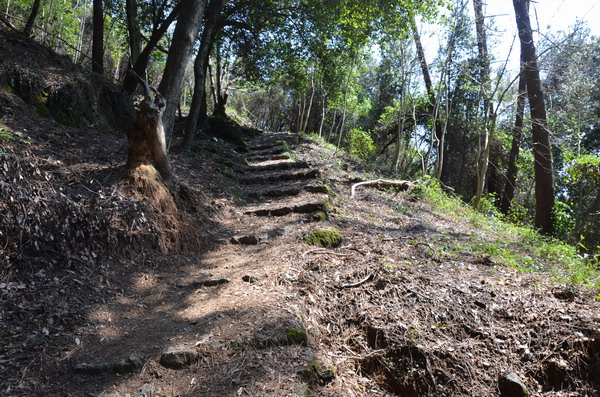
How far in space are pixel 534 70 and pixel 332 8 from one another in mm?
5734

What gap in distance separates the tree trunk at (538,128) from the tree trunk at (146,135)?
31.2ft

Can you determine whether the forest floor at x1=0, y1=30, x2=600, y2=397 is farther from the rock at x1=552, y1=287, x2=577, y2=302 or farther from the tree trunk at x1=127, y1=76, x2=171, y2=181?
the tree trunk at x1=127, y1=76, x2=171, y2=181

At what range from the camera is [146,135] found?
4945mm

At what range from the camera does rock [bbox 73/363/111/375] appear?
2.48m

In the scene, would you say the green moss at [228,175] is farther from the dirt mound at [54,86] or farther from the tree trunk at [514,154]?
the tree trunk at [514,154]

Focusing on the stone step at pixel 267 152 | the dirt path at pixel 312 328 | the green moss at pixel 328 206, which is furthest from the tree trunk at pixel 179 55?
the stone step at pixel 267 152

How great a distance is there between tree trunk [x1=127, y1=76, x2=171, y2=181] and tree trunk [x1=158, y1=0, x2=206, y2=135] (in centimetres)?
88

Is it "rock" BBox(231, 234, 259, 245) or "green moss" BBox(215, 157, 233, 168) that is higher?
"green moss" BBox(215, 157, 233, 168)

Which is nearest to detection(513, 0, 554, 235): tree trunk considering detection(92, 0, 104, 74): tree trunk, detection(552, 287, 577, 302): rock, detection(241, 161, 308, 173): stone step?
detection(241, 161, 308, 173): stone step

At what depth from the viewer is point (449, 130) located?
60.6 feet

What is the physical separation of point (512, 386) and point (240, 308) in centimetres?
238

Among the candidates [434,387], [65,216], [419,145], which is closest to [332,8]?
[65,216]

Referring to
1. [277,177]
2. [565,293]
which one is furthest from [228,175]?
[565,293]

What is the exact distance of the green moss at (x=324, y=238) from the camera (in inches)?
195
